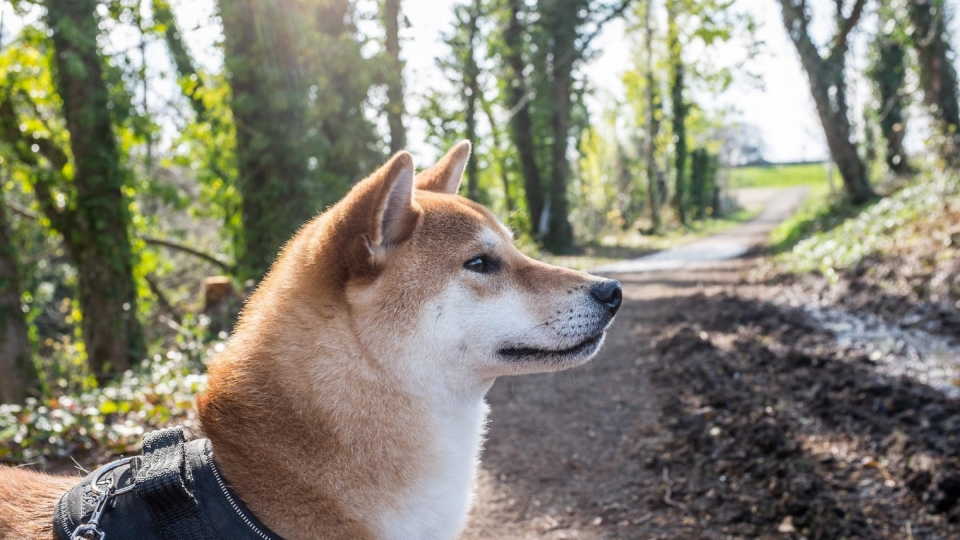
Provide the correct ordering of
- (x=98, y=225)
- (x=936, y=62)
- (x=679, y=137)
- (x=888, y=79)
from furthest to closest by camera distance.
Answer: (x=679, y=137) < (x=888, y=79) < (x=936, y=62) < (x=98, y=225)

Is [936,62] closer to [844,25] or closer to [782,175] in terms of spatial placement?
[844,25]

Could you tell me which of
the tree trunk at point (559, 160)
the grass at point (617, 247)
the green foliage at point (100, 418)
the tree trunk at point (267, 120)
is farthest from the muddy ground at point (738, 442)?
the tree trunk at point (559, 160)

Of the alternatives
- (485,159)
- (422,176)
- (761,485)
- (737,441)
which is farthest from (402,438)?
(485,159)

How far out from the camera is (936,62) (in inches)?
508

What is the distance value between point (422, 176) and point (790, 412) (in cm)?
362

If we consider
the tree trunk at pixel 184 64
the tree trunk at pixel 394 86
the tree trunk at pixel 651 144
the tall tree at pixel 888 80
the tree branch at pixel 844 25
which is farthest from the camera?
the tree trunk at pixel 651 144

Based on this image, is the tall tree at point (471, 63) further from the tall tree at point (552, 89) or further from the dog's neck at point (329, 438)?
the dog's neck at point (329, 438)

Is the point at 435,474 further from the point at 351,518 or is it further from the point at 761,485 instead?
the point at 761,485

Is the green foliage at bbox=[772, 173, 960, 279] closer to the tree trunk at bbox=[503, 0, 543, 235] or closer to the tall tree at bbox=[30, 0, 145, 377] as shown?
the tree trunk at bbox=[503, 0, 543, 235]

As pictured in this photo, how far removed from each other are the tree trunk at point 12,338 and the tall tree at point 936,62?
15559mm

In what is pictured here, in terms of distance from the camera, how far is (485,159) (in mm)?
24750

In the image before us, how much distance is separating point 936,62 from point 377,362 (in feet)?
50.5

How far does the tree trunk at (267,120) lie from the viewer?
861 cm

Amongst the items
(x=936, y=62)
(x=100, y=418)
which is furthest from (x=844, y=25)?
(x=100, y=418)
